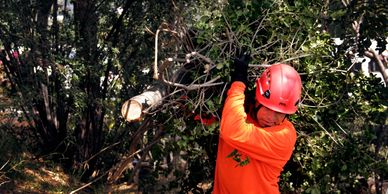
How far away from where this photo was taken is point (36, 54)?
6547 mm

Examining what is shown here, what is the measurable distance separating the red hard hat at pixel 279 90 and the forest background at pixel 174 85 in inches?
16.7

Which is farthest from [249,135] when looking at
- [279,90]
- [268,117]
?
[279,90]

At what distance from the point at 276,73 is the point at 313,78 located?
938 mm

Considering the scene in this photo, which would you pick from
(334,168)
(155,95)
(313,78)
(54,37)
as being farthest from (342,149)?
(54,37)

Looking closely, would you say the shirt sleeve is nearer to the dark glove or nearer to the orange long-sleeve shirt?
the orange long-sleeve shirt

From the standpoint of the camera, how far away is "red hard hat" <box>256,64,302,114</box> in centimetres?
371

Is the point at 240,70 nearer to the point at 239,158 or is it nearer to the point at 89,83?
the point at 239,158

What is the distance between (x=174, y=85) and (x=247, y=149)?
2.72 ft

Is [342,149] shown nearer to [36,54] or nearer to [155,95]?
[155,95]

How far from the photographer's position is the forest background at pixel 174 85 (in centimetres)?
438

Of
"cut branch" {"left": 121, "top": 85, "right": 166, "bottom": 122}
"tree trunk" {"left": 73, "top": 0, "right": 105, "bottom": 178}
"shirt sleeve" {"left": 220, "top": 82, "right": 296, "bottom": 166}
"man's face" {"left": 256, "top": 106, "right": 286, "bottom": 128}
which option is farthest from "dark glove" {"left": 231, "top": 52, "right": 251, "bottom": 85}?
"tree trunk" {"left": 73, "top": 0, "right": 105, "bottom": 178}

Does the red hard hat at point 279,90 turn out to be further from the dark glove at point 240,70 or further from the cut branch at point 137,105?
the cut branch at point 137,105

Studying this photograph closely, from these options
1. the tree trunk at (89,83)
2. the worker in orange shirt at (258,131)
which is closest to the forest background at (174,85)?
the tree trunk at (89,83)

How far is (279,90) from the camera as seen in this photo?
3709 millimetres
